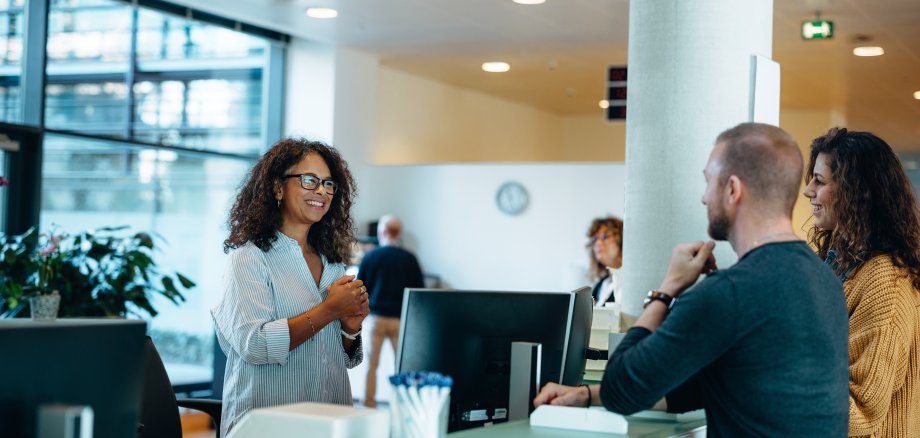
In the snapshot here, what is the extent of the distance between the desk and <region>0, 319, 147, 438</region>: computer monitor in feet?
2.57

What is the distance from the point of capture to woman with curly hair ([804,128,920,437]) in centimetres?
276

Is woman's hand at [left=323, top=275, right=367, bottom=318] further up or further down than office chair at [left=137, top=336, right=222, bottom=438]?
further up

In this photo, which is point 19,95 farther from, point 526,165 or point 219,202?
point 526,165

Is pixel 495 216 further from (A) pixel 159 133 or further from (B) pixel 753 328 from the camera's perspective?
(B) pixel 753 328

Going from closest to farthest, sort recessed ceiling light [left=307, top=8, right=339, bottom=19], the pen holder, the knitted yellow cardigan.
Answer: the pen holder
the knitted yellow cardigan
recessed ceiling light [left=307, top=8, right=339, bottom=19]

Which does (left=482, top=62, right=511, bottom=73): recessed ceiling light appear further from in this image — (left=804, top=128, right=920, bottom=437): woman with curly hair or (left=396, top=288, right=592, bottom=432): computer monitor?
(left=396, top=288, right=592, bottom=432): computer monitor

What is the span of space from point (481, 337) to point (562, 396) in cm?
32

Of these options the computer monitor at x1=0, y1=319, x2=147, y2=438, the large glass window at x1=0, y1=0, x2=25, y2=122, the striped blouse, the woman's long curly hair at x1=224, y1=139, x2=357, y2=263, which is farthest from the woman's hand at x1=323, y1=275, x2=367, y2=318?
the large glass window at x1=0, y1=0, x2=25, y2=122

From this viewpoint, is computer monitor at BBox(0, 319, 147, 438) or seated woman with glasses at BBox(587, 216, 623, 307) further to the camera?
seated woman with glasses at BBox(587, 216, 623, 307)

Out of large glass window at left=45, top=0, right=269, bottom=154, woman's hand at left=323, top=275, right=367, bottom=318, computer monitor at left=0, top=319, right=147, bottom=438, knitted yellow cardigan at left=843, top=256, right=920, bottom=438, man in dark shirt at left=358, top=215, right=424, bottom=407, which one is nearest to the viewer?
computer monitor at left=0, top=319, right=147, bottom=438

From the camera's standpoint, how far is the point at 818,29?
7469mm

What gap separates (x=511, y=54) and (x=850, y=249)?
6.74m

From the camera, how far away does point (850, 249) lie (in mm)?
2895

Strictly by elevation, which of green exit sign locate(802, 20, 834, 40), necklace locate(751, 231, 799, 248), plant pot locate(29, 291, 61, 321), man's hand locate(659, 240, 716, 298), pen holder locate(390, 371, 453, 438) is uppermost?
green exit sign locate(802, 20, 834, 40)
